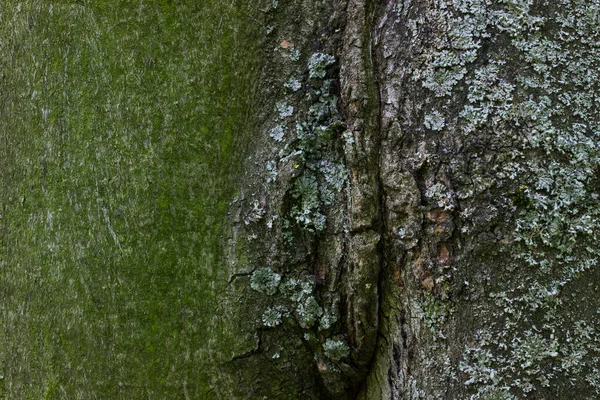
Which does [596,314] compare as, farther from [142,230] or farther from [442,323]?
[142,230]

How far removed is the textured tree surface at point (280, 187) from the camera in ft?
3.46

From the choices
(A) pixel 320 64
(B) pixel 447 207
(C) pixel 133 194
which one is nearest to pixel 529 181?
(B) pixel 447 207

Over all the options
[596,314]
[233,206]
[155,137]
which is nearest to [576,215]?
[596,314]

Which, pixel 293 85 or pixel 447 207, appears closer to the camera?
pixel 447 207

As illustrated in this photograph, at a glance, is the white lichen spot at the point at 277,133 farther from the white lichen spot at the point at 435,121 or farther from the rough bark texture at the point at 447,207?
the white lichen spot at the point at 435,121

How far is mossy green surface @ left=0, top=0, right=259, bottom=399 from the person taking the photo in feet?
3.89

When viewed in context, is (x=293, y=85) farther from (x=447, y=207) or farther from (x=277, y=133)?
(x=447, y=207)

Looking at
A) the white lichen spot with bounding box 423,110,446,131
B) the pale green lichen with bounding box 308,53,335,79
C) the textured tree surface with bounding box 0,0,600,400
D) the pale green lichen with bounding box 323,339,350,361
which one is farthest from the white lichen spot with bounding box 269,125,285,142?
the pale green lichen with bounding box 323,339,350,361

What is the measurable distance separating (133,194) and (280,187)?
308 mm

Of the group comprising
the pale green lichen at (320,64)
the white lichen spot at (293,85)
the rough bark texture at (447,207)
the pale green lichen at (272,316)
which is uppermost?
the pale green lichen at (320,64)

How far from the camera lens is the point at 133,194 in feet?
3.91

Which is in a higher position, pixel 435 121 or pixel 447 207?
pixel 435 121

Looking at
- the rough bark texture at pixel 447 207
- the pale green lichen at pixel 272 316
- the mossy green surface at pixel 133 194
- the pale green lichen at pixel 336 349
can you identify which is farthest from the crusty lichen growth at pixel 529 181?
the mossy green surface at pixel 133 194

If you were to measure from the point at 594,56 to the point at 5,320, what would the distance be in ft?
4.41
